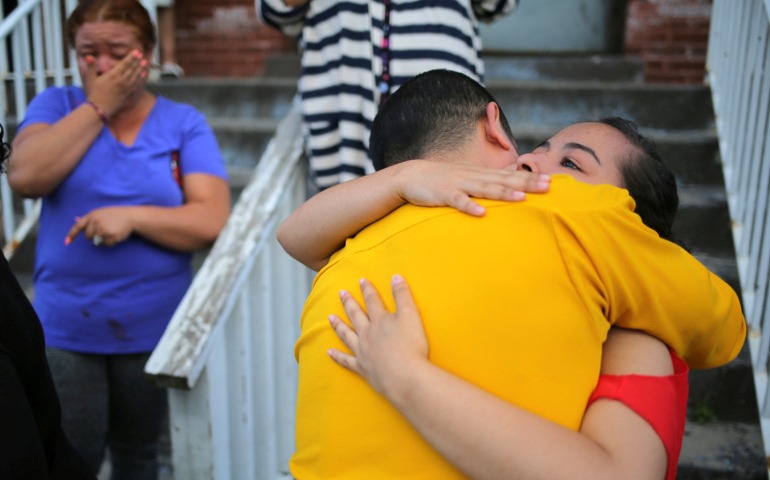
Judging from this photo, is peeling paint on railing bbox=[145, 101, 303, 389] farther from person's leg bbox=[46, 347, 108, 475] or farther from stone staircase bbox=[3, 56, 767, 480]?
stone staircase bbox=[3, 56, 767, 480]

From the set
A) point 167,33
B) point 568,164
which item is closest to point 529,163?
point 568,164

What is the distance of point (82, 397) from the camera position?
6.22 feet

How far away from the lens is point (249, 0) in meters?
5.28

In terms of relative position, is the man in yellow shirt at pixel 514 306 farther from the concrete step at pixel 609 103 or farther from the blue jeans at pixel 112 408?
the concrete step at pixel 609 103

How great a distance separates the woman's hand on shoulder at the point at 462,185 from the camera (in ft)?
3.00

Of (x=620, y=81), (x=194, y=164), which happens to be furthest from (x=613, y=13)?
(x=194, y=164)

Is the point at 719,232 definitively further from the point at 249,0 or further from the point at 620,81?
the point at 249,0

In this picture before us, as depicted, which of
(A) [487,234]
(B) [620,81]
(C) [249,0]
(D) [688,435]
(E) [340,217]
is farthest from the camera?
(C) [249,0]

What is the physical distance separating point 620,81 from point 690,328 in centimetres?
398

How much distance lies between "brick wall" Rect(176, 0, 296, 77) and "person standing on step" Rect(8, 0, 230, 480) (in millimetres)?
3316

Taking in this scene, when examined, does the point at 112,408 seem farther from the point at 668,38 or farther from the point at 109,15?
the point at 668,38

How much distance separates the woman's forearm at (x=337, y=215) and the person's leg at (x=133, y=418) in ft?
3.54

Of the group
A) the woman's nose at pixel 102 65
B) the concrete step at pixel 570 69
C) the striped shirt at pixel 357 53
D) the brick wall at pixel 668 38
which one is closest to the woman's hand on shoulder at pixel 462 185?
the striped shirt at pixel 357 53

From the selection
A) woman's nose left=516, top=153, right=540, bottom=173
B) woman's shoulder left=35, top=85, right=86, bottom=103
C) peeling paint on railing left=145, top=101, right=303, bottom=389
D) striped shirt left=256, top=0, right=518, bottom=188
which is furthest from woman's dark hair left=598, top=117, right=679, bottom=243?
woman's shoulder left=35, top=85, right=86, bottom=103
